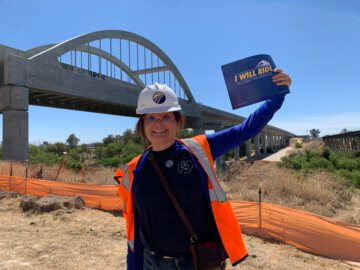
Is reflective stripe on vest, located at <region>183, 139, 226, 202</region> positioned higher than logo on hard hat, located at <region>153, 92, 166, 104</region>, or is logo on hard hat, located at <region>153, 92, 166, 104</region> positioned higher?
logo on hard hat, located at <region>153, 92, 166, 104</region>

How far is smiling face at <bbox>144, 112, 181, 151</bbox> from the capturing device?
2.03 m

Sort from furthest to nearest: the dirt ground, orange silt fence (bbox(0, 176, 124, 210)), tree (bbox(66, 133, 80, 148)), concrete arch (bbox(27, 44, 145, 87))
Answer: tree (bbox(66, 133, 80, 148))
concrete arch (bbox(27, 44, 145, 87))
orange silt fence (bbox(0, 176, 124, 210))
the dirt ground

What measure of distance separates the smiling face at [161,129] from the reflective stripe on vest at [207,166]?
114mm

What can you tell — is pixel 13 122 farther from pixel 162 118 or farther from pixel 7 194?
pixel 162 118

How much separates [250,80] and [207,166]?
942 millimetres

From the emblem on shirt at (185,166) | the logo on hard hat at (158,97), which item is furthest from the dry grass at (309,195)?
the logo on hard hat at (158,97)

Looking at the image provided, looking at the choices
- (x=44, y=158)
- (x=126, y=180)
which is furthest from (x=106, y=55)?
(x=126, y=180)

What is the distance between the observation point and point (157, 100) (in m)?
2.02

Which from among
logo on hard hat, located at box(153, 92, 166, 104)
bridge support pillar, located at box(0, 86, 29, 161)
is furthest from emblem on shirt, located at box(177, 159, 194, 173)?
bridge support pillar, located at box(0, 86, 29, 161)

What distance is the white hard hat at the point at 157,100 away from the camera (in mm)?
2020

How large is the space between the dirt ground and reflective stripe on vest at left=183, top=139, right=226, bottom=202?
312cm

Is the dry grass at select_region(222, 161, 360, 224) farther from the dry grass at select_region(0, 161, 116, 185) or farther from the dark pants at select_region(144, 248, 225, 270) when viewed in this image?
the dark pants at select_region(144, 248, 225, 270)

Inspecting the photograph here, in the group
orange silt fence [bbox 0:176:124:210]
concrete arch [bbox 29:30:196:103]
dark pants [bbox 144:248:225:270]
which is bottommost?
orange silt fence [bbox 0:176:124:210]

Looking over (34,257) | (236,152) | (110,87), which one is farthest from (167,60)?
(34,257)
